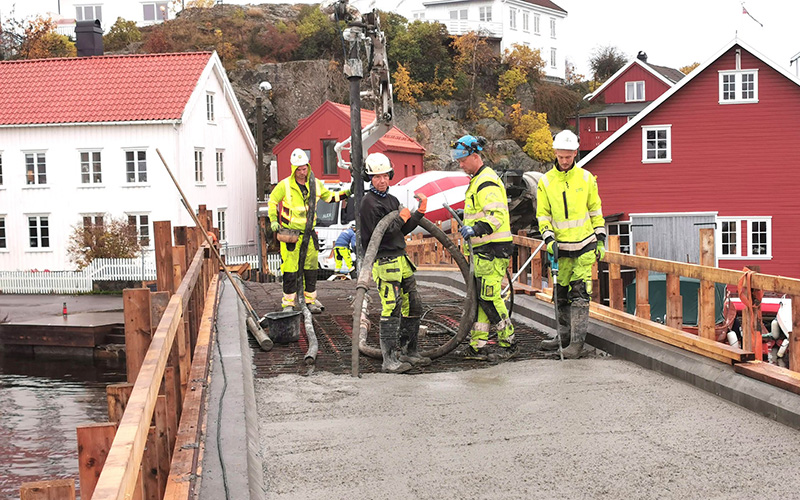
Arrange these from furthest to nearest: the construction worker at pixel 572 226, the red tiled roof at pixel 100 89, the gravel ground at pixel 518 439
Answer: the red tiled roof at pixel 100 89 → the construction worker at pixel 572 226 → the gravel ground at pixel 518 439

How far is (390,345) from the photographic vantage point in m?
8.65

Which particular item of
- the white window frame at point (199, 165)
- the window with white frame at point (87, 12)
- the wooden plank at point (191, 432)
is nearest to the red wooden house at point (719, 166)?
the white window frame at point (199, 165)

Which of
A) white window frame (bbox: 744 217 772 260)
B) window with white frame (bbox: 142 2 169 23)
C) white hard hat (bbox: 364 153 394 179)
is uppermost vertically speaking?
window with white frame (bbox: 142 2 169 23)

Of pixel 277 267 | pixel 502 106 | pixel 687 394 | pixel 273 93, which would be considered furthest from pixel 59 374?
pixel 502 106

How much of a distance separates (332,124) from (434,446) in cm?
3716

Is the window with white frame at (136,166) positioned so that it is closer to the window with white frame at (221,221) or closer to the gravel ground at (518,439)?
the window with white frame at (221,221)

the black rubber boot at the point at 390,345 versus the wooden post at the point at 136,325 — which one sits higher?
the wooden post at the point at 136,325

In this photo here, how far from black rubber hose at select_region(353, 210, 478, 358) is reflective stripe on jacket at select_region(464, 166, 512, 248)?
0.38 m

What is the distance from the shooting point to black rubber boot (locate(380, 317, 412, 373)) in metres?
8.57

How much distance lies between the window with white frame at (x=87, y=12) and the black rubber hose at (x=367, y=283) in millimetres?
76577

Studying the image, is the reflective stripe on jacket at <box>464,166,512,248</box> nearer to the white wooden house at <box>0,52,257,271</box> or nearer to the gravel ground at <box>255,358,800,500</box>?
the gravel ground at <box>255,358,800,500</box>

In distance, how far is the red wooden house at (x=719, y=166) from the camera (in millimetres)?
31531

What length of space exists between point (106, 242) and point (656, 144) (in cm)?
2076

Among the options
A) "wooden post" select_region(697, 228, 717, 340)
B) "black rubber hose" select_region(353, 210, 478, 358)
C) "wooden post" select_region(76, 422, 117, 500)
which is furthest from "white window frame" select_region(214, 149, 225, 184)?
"wooden post" select_region(76, 422, 117, 500)
